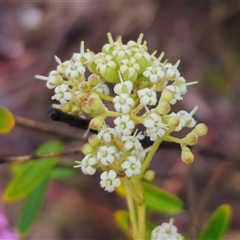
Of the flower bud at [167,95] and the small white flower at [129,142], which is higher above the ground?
the flower bud at [167,95]

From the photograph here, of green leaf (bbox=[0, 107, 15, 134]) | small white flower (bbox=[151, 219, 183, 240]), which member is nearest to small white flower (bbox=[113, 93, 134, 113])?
small white flower (bbox=[151, 219, 183, 240])

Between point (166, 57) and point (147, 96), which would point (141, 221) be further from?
point (166, 57)

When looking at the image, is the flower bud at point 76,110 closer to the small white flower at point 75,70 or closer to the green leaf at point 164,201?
the small white flower at point 75,70

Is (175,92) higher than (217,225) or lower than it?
higher

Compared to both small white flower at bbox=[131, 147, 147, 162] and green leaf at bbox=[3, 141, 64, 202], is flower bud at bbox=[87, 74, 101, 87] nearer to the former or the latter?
small white flower at bbox=[131, 147, 147, 162]

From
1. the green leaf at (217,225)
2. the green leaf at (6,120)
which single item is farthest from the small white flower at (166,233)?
the green leaf at (6,120)

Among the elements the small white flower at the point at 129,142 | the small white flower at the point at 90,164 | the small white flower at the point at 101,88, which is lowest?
the small white flower at the point at 90,164

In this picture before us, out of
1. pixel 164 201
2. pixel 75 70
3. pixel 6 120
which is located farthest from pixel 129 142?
pixel 164 201

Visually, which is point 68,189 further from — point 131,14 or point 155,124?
point 155,124
